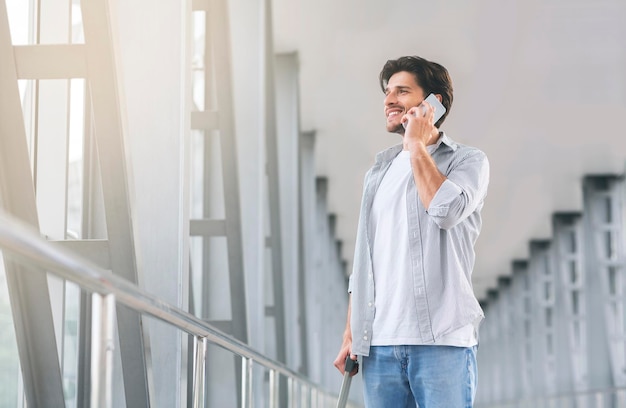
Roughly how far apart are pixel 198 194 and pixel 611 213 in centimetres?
1276

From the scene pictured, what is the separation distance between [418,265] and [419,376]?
0.29 meters

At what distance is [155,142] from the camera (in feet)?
12.7

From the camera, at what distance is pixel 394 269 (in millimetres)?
2670

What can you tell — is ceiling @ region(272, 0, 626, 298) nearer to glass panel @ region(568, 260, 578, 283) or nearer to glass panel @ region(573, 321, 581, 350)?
glass panel @ region(573, 321, 581, 350)

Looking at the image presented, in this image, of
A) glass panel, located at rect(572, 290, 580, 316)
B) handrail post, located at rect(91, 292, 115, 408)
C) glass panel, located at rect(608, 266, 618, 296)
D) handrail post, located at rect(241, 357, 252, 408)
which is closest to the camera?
handrail post, located at rect(91, 292, 115, 408)

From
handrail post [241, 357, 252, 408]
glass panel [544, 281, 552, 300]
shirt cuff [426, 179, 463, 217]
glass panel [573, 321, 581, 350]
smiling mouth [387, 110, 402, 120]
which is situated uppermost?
smiling mouth [387, 110, 402, 120]

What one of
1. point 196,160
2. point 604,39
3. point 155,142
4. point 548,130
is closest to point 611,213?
point 548,130

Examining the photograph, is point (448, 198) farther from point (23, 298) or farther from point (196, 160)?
point (196, 160)

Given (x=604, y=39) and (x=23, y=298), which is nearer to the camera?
(x=23, y=298)

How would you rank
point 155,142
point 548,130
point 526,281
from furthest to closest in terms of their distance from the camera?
point 526,281 → point 548,130 → point 155,142

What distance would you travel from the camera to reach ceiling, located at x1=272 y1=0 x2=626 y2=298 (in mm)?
9898

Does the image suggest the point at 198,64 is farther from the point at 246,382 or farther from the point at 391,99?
the point at 391,99

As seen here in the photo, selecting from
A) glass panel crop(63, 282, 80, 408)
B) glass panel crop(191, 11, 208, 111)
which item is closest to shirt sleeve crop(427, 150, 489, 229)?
glass panel crop(63, 282, 80, 408)

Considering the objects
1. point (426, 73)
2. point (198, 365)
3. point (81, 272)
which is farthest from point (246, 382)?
point (81, 272)
